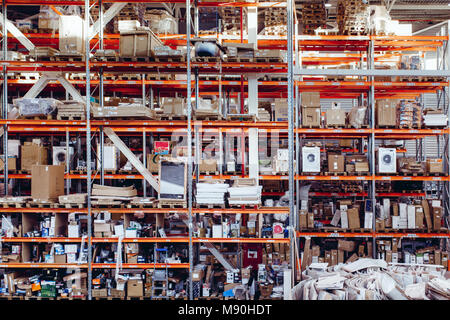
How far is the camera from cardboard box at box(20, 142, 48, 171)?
337 inches

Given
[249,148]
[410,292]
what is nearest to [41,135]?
[249,148]

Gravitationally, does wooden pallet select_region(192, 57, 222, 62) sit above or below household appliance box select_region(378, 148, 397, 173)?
above

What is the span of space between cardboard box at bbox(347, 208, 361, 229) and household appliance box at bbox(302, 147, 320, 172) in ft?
3.78

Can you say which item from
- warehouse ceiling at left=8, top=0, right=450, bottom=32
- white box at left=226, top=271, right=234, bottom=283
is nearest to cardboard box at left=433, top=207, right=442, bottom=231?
white box at left=226, top=271, right=234, bottom=283

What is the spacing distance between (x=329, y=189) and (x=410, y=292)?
19.3ft

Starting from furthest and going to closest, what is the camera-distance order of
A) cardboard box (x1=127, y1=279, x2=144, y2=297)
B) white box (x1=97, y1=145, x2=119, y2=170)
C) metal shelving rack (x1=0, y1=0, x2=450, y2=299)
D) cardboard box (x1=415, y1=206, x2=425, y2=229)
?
cardboard box (x1=415, y1=206, x2=425, y2=229) < white box (x1=97, y1=145, x2=119, y2=170) < cardboard box (x1=127, y1=279, x2=144, y2=297) < metal shelving rack (x1=0, y1=0, x2=450, y2=299)

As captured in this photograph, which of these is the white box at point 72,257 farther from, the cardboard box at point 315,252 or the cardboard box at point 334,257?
the cardboard box at point 334,257

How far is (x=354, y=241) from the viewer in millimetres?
9031

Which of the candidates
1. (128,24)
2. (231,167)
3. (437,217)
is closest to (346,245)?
(437,217)

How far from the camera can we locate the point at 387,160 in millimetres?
8445

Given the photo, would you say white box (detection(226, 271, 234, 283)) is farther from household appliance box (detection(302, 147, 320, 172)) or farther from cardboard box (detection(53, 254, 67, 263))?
cardboard box (detection(53, 254, 67, 263))

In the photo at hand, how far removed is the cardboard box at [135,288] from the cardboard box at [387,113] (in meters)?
5.75

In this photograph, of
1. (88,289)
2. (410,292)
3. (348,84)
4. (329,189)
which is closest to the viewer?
(410,292)
